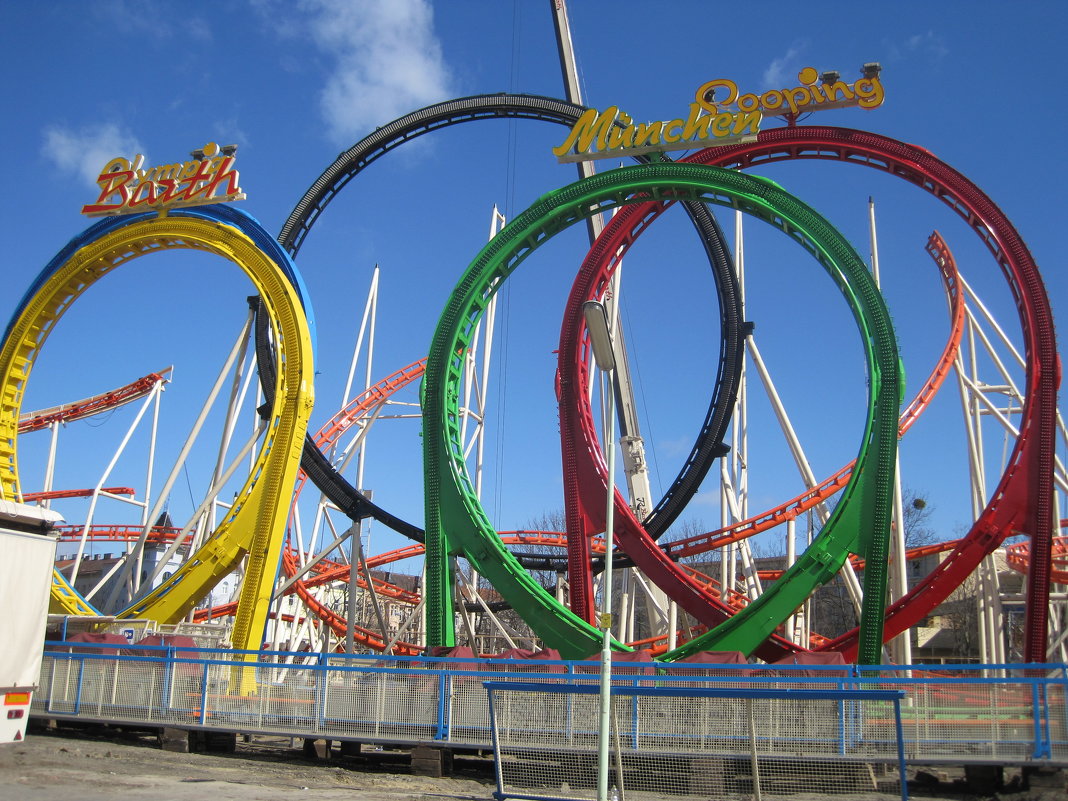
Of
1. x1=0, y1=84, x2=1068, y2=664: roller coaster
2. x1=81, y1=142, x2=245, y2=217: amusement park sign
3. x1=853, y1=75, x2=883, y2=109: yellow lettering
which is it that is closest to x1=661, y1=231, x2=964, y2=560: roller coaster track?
x1=0, y1=84, x2=1068, y2=664: roller coaster

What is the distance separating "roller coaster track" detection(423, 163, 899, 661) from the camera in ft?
46.9

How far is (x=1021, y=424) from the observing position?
50.0 ft

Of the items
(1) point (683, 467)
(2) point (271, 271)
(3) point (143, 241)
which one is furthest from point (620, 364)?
(3) point (143, 241)

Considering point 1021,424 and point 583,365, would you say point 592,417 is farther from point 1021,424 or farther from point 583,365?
point 1021,424

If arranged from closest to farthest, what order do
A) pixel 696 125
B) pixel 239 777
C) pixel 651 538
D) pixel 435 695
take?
1. pixel 239 777
2. pixel 435 695
3. pixel 696 125
4. pixel 651 538

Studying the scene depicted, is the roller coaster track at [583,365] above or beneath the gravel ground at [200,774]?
above

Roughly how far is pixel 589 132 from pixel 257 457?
8.35 m

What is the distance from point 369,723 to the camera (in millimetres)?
11273

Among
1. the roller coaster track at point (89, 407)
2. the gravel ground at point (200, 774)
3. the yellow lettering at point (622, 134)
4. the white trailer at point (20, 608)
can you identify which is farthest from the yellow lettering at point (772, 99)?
the roller coaster track at point (89, 407)

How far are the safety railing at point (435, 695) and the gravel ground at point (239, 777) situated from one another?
0.41 meters

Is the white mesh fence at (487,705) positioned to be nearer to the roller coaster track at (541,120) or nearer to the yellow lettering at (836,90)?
the roller coaster track at (541,120)

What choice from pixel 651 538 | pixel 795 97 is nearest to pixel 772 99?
pixel 795 97

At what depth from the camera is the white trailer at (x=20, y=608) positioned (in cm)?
806

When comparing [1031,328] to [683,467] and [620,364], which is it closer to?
[683,467]
